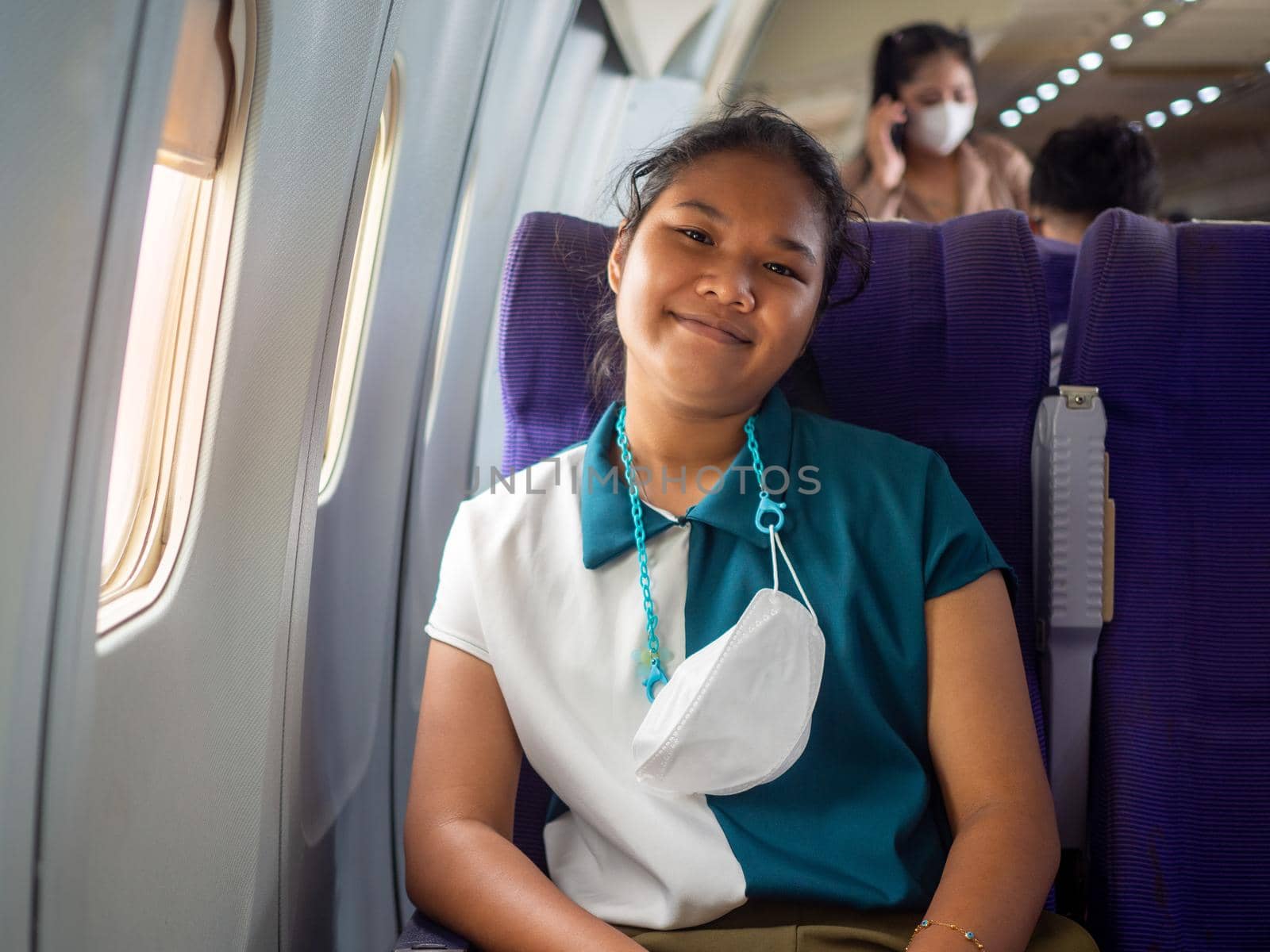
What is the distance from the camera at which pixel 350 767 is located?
208 centimetres

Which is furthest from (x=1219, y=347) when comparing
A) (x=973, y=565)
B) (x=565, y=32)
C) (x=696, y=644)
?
(x=565, y=32)

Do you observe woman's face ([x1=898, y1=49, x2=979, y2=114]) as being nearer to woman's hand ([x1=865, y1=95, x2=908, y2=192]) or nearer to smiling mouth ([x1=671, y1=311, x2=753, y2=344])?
woman's hand ([x1=865, y1=95, x2=908, y2=192])

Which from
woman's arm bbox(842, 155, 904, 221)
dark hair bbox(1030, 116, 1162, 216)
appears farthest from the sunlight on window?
woman's arm bbox(842, 155, 904, 221)

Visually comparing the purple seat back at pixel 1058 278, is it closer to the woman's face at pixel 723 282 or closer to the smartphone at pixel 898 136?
the woman's face at pixel 723 282

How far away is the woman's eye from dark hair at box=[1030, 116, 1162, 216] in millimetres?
1855

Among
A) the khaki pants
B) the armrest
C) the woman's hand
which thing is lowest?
the armrest

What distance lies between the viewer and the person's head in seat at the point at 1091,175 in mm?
2895

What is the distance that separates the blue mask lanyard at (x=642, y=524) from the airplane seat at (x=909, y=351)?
252 mm

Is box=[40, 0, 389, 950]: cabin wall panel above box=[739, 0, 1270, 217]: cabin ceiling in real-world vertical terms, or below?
below

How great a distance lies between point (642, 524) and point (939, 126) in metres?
2.94

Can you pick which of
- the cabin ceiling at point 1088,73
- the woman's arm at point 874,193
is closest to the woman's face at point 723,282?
the woman's arm at point 874,193

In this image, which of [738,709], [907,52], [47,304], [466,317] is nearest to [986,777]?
[738,709]

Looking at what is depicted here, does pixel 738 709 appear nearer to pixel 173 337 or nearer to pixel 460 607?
pixel 460 607

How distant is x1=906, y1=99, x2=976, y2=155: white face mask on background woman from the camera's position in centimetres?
382
